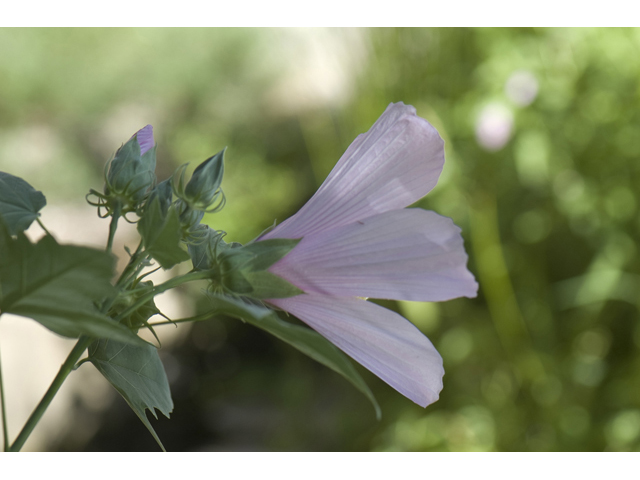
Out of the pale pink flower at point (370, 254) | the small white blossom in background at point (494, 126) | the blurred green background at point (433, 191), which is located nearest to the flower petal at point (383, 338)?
the pale pink flower at point (370, 254)

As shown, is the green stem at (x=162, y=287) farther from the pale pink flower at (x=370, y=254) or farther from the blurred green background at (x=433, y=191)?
the blurred green background at (x=433, y=191)

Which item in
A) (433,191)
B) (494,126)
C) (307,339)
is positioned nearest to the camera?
(307,339)

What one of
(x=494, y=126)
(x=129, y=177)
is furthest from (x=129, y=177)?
(x=494, y=126)

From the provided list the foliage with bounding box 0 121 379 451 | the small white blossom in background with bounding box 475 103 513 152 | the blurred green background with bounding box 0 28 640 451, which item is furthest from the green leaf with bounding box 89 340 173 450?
the small white blossom in background with bounding box 475 103 513 152

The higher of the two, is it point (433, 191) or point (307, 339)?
point (307, 339)

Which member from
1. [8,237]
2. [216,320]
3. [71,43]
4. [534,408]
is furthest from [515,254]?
[71,43]

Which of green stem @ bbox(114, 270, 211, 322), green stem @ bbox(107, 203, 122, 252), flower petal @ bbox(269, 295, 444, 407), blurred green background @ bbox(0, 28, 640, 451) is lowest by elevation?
blurred green background @ bbox(0, 28, 640, 451)

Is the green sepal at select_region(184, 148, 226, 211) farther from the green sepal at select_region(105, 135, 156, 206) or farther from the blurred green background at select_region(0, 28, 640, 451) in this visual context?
the blurred green background at select_region(0, 28, 640, 451)

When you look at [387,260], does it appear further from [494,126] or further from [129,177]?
[494,126]
